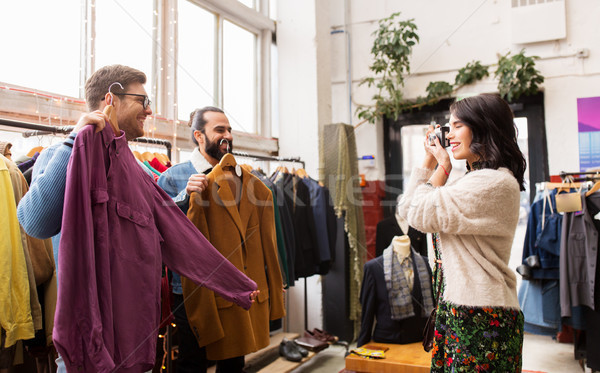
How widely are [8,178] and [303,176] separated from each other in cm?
226

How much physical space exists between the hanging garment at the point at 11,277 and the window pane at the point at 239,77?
8.40 feet

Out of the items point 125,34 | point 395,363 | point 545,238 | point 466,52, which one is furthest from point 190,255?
point 466,52

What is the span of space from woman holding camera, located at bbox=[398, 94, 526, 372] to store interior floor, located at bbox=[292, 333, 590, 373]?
2272 mm

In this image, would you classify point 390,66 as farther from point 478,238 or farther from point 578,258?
point 478,238

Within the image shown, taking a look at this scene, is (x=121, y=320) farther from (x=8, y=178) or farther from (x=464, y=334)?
(x=464, y=334)

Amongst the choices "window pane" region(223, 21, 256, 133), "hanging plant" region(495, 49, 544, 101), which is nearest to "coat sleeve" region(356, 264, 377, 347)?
"window pane" region(223, 21, 256, 133)

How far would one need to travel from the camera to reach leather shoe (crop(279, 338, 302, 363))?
345 cm

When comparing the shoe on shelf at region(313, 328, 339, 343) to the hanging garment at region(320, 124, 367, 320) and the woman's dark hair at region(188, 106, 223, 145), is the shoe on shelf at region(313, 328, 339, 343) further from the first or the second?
the woman's dark hair at region(188, 106, 223, 145)

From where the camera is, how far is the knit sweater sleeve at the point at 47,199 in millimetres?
1306

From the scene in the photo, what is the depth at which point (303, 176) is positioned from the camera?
383cm

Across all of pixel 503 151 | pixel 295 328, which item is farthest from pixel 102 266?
pixel 295 328

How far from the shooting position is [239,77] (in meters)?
4.55

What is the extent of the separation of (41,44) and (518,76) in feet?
12.2

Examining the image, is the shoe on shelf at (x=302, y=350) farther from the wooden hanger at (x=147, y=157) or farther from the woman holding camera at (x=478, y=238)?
the woman holding camera at (x=478, y=238)
